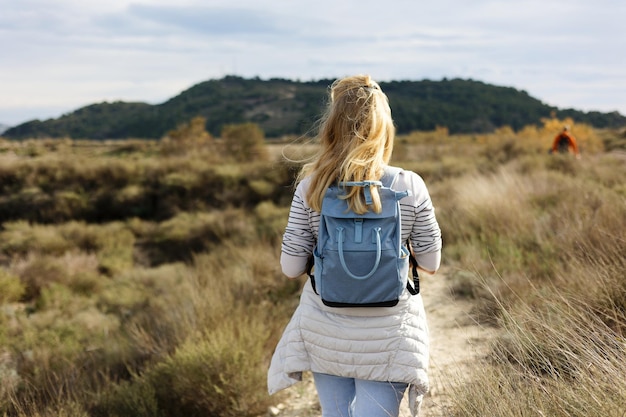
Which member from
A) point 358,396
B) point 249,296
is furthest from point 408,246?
point 249,296

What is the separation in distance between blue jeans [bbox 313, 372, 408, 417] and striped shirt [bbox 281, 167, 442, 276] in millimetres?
493

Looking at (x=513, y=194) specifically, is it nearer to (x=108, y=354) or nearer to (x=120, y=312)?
(x=108, y=354)

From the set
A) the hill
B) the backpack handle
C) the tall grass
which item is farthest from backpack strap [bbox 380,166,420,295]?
A: the hill

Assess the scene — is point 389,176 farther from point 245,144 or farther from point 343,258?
point 245,144

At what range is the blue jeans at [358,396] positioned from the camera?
6.86 feet

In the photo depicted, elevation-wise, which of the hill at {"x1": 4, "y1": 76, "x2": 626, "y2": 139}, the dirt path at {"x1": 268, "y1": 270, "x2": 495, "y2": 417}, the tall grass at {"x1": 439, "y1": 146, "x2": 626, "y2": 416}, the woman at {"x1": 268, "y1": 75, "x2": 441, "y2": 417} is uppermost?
the hill at {"x1": 4, "y1": 76, "x2": 626, "y2": 139}

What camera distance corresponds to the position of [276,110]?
8175cm

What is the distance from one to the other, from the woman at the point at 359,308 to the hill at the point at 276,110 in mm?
62724

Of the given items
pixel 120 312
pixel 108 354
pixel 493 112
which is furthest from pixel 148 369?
pixel 493 112

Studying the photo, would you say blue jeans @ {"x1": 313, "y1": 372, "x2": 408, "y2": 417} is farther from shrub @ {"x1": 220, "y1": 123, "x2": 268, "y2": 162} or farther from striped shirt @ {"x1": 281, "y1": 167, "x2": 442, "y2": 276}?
shrub @ {"x1": 220, "y1": 123, "x2": 268, "y2": 162}

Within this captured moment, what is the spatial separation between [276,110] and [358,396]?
8147 centimetres

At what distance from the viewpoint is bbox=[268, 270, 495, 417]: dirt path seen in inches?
135

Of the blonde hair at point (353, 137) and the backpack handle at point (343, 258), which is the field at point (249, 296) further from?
the backpack handle at point (343, 258)

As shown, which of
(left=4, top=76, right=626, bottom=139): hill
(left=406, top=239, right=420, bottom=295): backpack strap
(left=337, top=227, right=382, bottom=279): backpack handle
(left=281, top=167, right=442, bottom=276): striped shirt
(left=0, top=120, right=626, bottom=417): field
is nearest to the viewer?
(left=337, top=227, right=382, bottom=279): backpack handle
